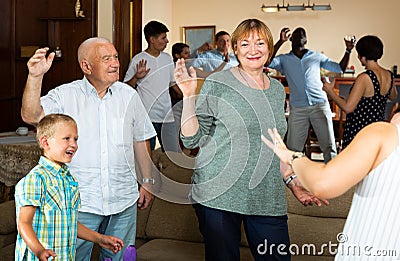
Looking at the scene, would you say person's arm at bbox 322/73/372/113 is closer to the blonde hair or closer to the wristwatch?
the wristwatch

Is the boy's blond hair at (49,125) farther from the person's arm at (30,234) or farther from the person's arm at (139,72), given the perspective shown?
the person's arm at (139,72)

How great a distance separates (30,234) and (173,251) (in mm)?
1443

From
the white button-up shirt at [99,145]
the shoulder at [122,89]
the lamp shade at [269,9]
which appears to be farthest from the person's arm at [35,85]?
the lamp shade at [269,9]

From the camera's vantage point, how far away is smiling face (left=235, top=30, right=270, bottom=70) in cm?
250

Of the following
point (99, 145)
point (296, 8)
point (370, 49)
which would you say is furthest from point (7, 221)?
point (296, 8)

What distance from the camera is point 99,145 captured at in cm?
271

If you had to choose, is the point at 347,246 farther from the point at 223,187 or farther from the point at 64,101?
the point at 64,101

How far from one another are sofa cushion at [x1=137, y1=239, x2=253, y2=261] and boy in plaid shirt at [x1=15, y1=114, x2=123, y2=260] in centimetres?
107

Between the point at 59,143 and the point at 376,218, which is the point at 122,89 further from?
the point at 376,218

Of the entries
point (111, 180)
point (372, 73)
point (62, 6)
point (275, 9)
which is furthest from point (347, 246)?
point (275, 9)

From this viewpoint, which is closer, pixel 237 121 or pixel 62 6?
pixel 237 121

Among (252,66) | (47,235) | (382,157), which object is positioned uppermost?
(252,66)

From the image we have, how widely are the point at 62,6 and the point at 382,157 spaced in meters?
5.46

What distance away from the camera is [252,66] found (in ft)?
8.20
